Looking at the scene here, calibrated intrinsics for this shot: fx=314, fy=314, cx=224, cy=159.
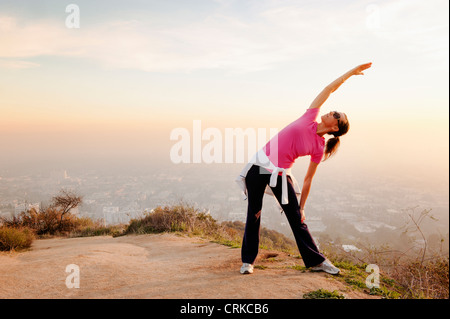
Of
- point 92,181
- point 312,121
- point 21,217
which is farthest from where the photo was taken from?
point 92,181

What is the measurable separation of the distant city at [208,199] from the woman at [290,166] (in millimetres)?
2832

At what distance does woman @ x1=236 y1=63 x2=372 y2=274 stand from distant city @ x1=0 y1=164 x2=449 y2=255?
9.29 feet

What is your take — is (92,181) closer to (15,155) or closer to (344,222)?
(15,155)

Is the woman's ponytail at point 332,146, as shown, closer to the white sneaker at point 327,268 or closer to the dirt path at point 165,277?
the white sneaker at point 327,268

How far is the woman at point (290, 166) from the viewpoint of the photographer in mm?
3875

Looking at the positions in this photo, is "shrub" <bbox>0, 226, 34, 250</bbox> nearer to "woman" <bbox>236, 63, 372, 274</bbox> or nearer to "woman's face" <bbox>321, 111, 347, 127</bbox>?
"woman" <bbox>236, 63, 372, 274</bbox>

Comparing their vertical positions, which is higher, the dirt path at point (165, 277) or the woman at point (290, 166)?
the woman at point (290, 166)

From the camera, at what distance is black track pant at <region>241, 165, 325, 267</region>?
4.09 m

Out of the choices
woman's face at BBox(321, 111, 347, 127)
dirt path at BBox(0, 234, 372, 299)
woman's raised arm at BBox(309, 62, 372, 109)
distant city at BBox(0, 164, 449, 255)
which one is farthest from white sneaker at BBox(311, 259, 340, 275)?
distant city at BBox(0, 164, 449, 255)

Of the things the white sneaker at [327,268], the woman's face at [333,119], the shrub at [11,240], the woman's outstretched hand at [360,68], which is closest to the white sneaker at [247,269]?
the white sneaker at [327,268]

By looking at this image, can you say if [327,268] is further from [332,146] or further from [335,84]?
[335,84]

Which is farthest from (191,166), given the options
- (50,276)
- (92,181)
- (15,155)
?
(50,276)
